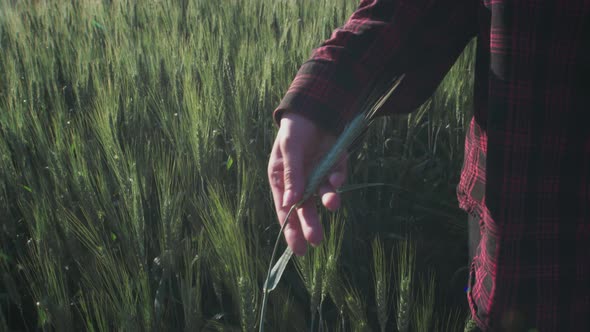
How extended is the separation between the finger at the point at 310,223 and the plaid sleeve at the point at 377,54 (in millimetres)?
170

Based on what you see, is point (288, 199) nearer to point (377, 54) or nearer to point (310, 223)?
point (310, 223)

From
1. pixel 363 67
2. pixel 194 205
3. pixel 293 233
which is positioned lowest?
pixel 194 205

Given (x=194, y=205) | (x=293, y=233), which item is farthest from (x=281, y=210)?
(x=194, y=205)

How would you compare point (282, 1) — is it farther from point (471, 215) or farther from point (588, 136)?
point (588, 136)

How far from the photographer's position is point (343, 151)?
0.62m

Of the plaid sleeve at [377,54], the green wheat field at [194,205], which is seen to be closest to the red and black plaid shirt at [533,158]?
the plaid sleeve at [377,54]

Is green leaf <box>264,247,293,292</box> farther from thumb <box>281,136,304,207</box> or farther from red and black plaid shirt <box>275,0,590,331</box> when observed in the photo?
red and black plaid shirt <box>275,0,590,331</box>

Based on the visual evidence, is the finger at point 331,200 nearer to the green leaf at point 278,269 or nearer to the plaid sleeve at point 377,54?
the green leaf at point 278,269

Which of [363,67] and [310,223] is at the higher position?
[363,67]

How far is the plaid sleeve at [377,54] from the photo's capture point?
0.84 m

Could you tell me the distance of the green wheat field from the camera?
90cm

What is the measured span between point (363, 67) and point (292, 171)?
0.25 metres

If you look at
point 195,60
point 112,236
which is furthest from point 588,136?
point 195,60

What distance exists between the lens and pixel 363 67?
2.87 feet
